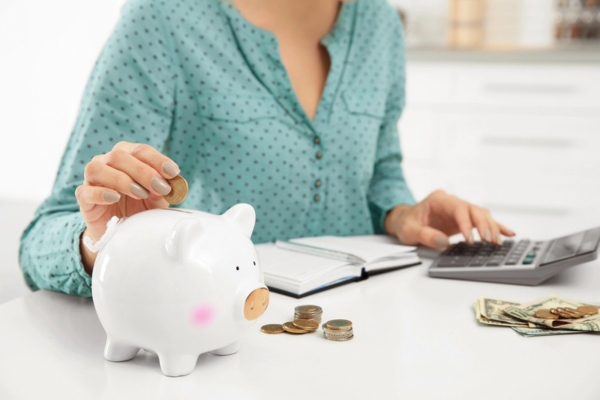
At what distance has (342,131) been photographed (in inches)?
45.0

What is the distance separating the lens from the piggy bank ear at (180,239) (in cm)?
53

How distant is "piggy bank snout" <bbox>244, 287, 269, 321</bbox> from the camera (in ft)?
1.81

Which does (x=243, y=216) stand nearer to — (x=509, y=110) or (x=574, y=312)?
(x=574, y=312)

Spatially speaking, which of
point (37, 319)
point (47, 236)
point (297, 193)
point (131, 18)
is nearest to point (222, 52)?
point (131, 18)

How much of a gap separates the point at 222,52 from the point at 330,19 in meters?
0.25

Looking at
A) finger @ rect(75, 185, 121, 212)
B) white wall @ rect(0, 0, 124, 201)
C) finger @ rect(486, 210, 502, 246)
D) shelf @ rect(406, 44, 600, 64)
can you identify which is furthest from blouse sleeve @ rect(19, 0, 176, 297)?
white wall @ rect(0, 0, 124, 201)

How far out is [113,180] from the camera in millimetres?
589

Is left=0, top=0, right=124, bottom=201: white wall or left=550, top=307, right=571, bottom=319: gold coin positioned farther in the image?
left=0, top=0, right=124, bottom=201: white wall

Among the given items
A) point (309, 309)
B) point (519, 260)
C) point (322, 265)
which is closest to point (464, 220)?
point (519, 260)

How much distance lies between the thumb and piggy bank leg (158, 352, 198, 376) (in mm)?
543

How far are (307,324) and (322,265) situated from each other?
183 mm

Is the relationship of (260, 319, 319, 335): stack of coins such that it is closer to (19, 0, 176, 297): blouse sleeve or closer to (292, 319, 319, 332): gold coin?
(292, 319, 319, 332): gold coin

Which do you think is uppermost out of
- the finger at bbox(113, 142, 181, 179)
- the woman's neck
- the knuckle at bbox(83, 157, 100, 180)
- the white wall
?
the woman's neck

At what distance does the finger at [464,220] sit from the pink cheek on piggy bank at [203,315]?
56 cm
